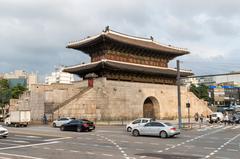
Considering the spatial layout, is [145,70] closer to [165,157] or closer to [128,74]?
[128,74]

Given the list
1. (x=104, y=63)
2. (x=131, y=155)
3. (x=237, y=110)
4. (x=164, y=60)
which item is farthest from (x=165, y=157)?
(x=237, y=110)

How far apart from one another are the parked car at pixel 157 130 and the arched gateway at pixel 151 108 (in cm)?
3559

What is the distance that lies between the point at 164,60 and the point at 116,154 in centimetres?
5529

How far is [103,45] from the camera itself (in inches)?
2340

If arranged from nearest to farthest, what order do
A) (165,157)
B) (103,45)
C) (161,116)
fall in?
(165,157), (103,45), (161,116)

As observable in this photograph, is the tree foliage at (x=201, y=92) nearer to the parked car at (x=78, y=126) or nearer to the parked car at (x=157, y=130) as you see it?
the parked car at (x=78, y=126)

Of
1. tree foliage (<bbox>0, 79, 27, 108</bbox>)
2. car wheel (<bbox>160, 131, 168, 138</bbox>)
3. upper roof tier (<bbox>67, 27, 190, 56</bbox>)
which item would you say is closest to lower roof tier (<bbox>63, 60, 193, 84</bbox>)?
upper roof tier (<bbox>67, 27, 190, 56</bbox>)

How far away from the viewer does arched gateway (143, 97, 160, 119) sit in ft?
217

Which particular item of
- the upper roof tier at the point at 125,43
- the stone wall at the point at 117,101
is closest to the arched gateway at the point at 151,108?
the stone wall at the point at 117,101

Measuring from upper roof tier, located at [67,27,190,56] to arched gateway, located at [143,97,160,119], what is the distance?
10378mm

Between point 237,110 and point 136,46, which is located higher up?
point 136,46

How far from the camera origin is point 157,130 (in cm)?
2886

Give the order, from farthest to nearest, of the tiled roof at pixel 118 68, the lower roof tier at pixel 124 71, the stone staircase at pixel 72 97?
1. the lower roof tier at pixel 124 71
2. the tiled roof at pixel 118 68
3. the stone staircase at pixel 72 97

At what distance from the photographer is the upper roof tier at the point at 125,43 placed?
58.1m
